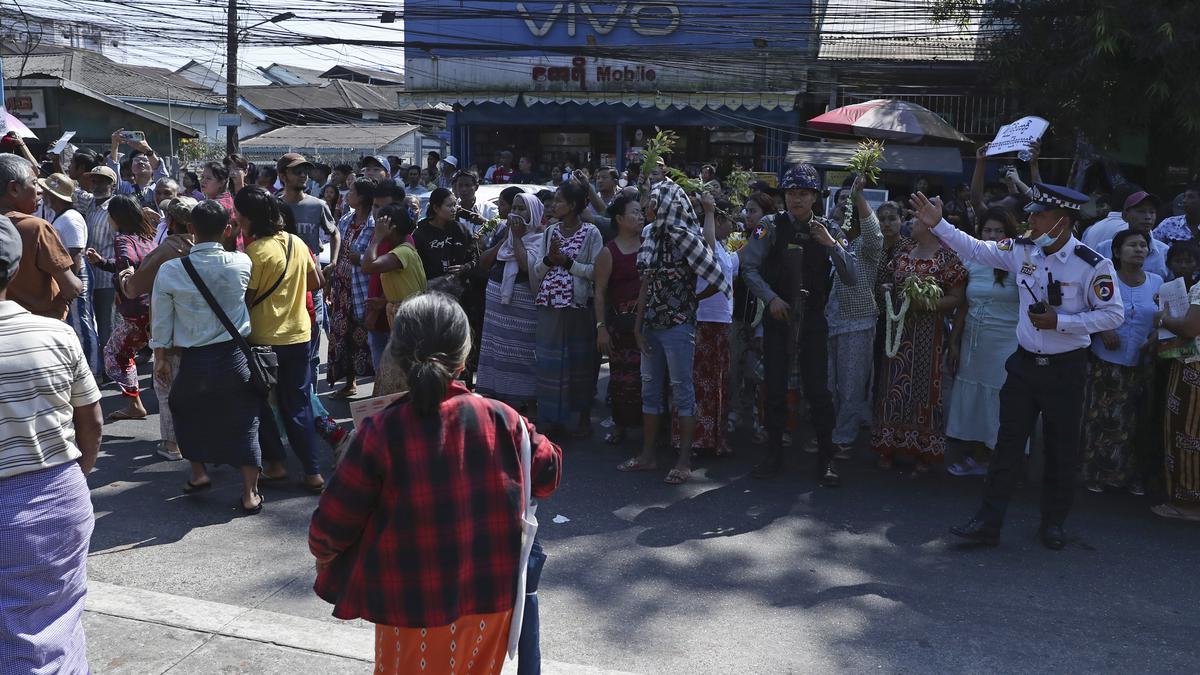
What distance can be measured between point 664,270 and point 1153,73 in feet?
26.3

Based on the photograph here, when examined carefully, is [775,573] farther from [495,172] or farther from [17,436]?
[495,172]

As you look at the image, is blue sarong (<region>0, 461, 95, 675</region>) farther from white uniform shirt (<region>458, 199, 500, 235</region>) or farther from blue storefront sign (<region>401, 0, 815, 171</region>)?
blue storefront sign (<region>401, 0, 815, 171</region>)

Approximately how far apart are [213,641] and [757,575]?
2508 mm

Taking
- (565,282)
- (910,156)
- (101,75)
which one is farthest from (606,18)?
(101,75)

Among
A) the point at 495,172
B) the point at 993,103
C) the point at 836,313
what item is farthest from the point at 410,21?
the point at 836,313

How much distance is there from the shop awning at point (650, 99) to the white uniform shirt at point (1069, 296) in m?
19.4

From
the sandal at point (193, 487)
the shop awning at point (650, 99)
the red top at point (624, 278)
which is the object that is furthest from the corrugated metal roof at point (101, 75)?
the red top at point (624, 278)

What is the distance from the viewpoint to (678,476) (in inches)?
256

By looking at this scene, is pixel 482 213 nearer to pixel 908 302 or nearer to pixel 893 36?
pixel 908 302

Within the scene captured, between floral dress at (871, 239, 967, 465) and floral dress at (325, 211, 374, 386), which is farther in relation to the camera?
floral dress at (325, 211, 374, 386)

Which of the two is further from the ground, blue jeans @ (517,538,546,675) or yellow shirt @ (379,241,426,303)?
yellow shirt @ (379,241,426,303)

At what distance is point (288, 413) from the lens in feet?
19.9

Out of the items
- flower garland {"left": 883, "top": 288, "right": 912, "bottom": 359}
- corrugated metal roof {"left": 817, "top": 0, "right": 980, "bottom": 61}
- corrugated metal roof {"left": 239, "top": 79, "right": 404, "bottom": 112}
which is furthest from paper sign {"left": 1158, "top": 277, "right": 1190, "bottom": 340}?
corrugated metal roof {"left": 239, "top": 79, "right": 404, "bottom": 112}

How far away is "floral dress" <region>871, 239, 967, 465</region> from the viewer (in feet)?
21.9
